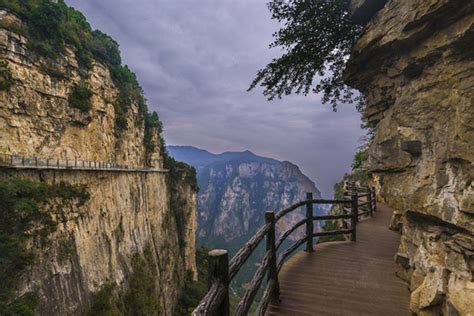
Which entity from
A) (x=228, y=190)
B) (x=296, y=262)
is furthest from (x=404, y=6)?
(x=228, y=190)

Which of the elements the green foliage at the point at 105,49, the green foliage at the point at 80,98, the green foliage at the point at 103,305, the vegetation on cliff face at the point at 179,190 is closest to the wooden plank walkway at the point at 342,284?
the green foliage at the point at 103,305

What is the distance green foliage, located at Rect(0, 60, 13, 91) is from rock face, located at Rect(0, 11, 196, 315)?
31cm

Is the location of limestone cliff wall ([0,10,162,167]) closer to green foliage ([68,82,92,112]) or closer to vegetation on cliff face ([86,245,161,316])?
green foliage ([68,82,92,112])

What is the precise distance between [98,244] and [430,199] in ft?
71.9

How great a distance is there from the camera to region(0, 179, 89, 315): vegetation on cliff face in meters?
10.7

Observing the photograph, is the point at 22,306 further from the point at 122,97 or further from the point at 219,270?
the point at 122,97

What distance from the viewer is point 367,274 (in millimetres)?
4555

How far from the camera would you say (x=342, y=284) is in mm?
4133

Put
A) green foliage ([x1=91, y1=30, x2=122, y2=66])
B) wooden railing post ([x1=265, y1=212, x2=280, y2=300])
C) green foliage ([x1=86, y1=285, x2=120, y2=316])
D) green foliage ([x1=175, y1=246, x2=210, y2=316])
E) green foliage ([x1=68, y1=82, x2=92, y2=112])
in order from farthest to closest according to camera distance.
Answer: green foliage ([x1=175, y1=246, x2=210, y2=316]) → green foliage ([x1=91, y1=30, x2=122, y2=66]) → green foliage ([x1=68, y1=82, x2=92, y2=112]) → green foliage ([x1=86, y1=285, x2=120, y2=316]) → wooden railing post ([x1=265, y1=212, x2=280, y2=300])

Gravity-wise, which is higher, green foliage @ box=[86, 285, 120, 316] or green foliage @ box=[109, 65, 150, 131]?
green foliage @ box=[109, 65, 150, 131]

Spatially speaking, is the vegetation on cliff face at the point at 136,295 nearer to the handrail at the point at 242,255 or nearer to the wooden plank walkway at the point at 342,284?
the wooden plank walkway at the point at 342,284

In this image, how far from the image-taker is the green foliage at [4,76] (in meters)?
13.9

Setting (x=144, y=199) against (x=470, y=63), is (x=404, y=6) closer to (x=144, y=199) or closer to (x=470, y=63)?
(x=470, y=63)

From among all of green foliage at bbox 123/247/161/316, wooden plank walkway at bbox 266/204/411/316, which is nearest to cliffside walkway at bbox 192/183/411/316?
wooden plank walkway at bbox 266/204/411/316
